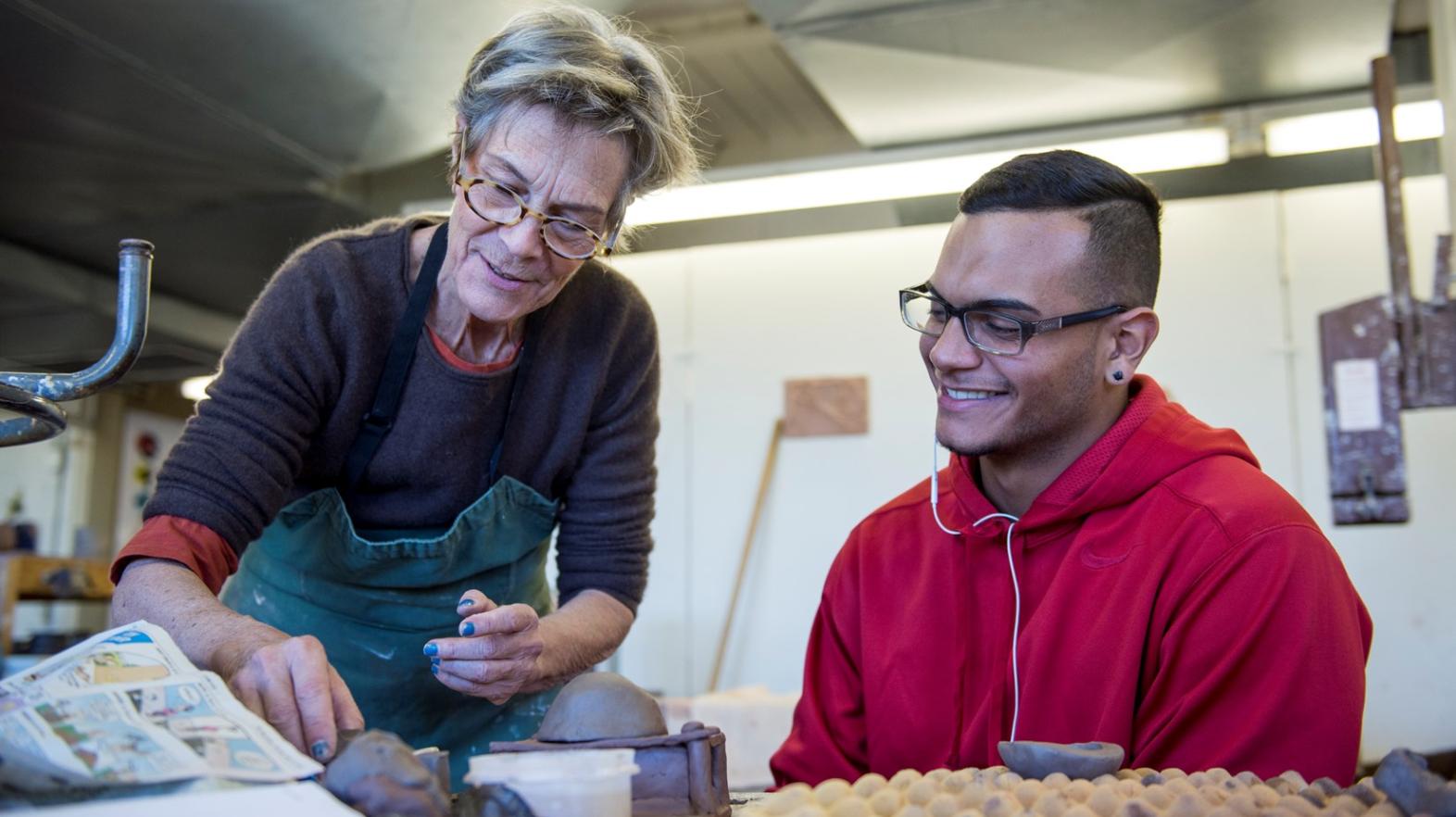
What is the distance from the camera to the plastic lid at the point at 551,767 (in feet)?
3.16

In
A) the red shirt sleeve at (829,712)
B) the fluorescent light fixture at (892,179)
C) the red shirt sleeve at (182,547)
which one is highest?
the fluorescent light fixture at (892,179)

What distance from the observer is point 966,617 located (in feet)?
5.75

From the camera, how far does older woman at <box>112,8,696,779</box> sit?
157 centimetres

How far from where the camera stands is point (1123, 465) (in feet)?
5.49

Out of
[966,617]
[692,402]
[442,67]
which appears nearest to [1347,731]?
[966,617]

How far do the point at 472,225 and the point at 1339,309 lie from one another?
192 cm

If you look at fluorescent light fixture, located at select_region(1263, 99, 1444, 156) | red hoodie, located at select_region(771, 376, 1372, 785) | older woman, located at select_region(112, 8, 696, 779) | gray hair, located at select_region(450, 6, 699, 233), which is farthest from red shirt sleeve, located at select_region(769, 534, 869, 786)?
fluorescent light fixture, located at select_region(1263, 99, 1444, 156)

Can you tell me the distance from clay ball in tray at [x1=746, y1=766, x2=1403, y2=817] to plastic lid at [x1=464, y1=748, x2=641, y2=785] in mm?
154

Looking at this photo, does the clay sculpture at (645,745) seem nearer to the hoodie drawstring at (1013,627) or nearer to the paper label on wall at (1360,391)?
the hoodie drawstring at (1013,627)

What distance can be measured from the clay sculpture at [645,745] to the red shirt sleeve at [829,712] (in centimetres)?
63

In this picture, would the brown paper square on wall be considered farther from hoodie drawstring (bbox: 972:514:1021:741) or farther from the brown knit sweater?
hoodie drawstring (bbox: 972:514:1021:741)

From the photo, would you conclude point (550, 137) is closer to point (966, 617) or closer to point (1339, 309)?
point (966, 617)

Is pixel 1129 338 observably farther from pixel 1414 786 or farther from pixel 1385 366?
pixel 1385 366

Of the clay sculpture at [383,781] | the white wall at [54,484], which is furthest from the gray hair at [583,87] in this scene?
the white wall at [54,484]
